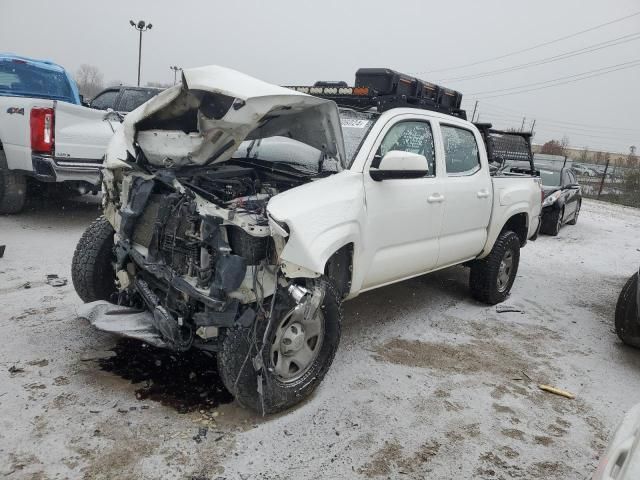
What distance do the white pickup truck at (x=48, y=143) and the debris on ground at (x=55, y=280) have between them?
6.26 feet

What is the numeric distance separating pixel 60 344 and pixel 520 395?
10.9 ft

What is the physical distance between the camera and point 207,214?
269cm

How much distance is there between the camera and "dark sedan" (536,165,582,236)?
1027cm

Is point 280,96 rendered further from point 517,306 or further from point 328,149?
point 517,306

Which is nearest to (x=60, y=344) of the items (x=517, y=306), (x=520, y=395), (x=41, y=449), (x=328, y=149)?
(x=41, y=449)

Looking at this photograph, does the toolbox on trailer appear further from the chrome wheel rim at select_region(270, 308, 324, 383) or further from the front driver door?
the chrome wheel rim at select_region(270, 308, 324, 383)

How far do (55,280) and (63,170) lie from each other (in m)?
2.06

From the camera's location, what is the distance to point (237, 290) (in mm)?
2682

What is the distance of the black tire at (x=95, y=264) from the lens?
12.0ft

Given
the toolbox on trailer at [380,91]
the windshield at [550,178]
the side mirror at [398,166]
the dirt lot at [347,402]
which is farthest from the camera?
the windshield at [550,178]

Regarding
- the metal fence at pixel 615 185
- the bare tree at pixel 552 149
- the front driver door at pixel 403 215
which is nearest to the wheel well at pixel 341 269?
the front driver door at pixel 403 215

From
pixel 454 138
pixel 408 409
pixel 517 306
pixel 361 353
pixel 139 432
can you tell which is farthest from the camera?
pixel 517 306

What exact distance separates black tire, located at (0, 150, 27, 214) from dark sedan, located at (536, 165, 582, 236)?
9018mm

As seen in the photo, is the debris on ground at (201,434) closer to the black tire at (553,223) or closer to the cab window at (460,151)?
the cab window at (460,151)
